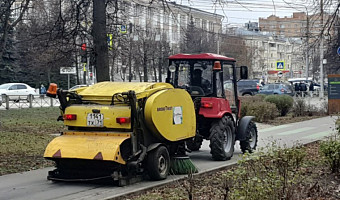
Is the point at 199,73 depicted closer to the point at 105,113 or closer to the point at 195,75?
the point at 195,75

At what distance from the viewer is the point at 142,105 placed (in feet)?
33.6

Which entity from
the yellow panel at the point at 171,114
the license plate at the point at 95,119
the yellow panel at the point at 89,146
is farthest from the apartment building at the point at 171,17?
the yellow panel at the point at 89,146

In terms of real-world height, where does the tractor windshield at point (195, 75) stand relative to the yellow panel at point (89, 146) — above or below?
above

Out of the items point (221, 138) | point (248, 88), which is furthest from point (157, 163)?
point (248, 88)

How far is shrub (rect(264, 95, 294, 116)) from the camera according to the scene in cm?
2919


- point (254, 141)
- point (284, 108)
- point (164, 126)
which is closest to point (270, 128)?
point (284, 108)

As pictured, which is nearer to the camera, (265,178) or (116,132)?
(265,178)

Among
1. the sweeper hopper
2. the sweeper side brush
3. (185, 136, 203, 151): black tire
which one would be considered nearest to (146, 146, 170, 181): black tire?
the sweeper hopper

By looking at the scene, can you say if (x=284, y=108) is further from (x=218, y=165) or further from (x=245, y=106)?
(x=218, y=165)

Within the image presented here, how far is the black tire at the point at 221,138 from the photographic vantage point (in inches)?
518

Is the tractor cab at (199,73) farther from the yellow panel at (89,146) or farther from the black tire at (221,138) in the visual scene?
the yellow panel at (89,146)

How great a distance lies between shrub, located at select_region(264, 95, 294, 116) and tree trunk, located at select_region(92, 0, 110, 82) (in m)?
15.5

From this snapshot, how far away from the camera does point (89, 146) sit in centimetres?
981

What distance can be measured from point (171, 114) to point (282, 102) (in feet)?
64.3
